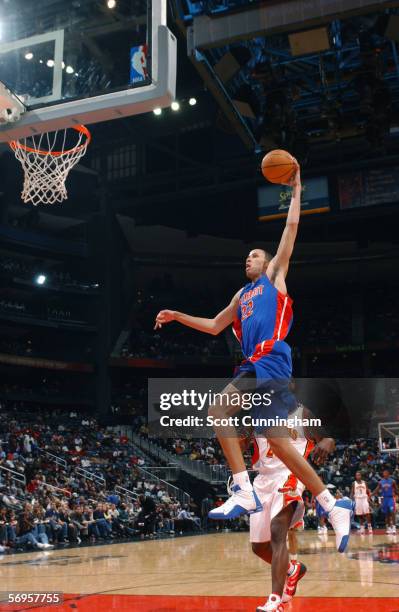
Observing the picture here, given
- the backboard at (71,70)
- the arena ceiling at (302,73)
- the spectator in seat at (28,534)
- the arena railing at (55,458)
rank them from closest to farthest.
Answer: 1. the backboard at (71,70)
2. the arena ceiling at (302,73)
3. the spectator in seat at (28,534)
4. the arena railing at (55,458)

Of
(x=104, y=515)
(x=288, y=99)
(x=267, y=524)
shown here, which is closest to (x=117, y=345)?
(x=104, y=515)

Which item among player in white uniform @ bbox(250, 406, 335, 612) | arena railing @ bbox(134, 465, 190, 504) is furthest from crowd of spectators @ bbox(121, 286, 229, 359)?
player in white uniform @ bbox(250, 406, 335, 612)

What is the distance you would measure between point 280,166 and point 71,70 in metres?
3.36

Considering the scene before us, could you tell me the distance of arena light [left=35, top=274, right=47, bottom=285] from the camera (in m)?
29.0

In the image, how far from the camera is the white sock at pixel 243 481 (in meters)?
3.99

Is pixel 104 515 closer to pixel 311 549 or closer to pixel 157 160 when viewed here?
pixel 311 549

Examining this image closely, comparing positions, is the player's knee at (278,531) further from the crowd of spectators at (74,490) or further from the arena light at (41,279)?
the arena light at (41,279)

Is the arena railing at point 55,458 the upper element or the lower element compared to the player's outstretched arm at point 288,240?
lower

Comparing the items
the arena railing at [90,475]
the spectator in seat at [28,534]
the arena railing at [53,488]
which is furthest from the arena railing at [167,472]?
the spectator in seat at [28,534]

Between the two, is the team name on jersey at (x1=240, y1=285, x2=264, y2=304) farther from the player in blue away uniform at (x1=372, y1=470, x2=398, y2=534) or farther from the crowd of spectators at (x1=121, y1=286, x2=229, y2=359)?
the crowd of spectators at (x1=121, y1=286, x2=229, y2=359)

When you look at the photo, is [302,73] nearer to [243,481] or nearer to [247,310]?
[247,310]

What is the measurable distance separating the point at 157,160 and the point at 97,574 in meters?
22.7

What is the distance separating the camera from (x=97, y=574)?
26.9 ft

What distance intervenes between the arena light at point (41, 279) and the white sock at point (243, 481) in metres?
26.0
